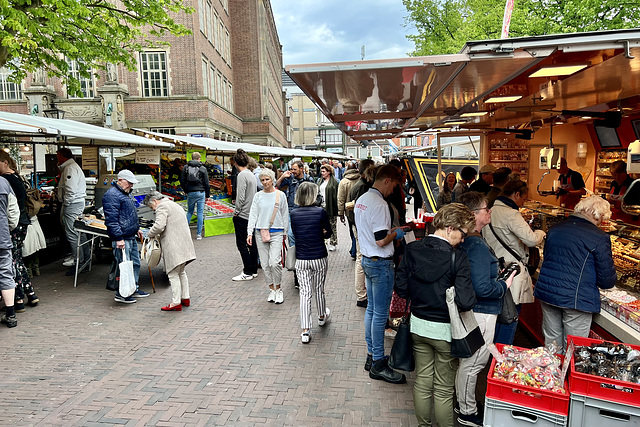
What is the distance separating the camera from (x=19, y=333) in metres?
5.10

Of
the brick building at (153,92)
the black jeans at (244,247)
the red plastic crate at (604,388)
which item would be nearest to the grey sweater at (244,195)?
the black jeans at (244,247)

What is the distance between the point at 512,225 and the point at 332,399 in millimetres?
2284

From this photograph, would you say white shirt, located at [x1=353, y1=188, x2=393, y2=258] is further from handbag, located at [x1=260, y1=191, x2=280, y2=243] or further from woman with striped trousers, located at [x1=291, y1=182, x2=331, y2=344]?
handbag, located at [x1=260, y1=191, x2=280, y2=243]

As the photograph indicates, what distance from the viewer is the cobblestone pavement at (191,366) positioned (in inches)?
138

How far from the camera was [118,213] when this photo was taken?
5.97 metres

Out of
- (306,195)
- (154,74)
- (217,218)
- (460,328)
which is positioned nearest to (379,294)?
(460,328)

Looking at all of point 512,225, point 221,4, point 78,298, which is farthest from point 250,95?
point 512,225

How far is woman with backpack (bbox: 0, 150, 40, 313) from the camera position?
5703 millimetres

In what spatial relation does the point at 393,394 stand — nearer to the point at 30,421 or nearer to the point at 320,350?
the point at 320,350

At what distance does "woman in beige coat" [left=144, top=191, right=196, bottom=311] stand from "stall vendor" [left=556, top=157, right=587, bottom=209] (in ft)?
24.1

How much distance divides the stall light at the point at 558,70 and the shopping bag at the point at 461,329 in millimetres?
1973

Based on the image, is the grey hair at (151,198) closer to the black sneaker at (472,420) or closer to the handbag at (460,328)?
the handbag at (460,328)

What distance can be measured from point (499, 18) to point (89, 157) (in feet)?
56.9

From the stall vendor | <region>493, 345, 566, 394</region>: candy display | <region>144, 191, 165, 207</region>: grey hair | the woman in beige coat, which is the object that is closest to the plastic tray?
<region>493, 345, 566, 394</region>: candy display
